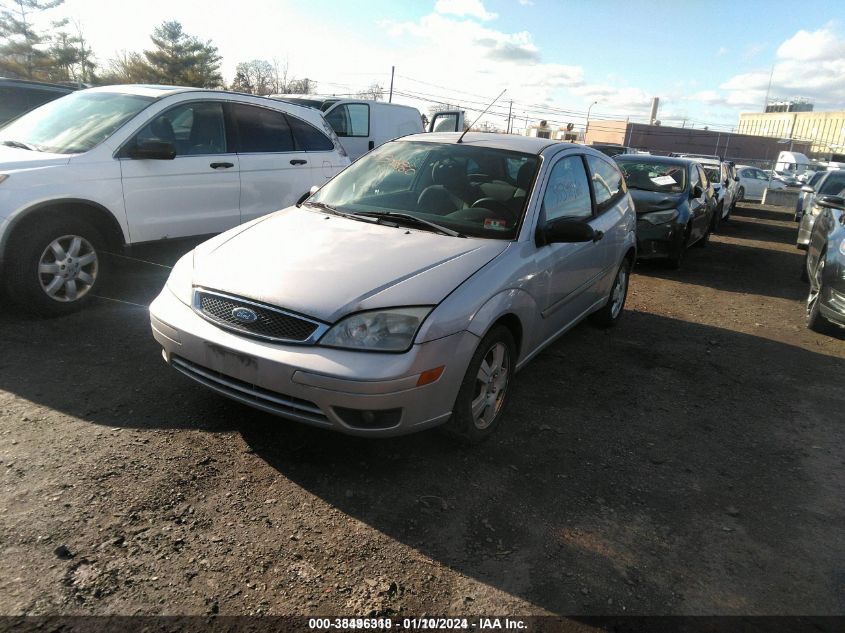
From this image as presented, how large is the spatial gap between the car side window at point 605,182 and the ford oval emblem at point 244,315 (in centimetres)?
328

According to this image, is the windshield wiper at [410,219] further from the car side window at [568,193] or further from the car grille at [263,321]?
the car grille at [263,321]

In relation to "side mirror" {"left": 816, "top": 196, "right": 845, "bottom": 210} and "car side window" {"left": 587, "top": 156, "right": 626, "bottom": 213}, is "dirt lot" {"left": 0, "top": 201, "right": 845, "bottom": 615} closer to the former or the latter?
"car side window" {"left": 587, "top": 156, "right": 626, "bottom": 213}

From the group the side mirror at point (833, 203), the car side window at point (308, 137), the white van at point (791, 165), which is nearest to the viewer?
the side mirror at point (833, 203)

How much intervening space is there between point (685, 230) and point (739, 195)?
52.4ft

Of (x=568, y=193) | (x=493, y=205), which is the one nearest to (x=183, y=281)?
(x=493, y=205)

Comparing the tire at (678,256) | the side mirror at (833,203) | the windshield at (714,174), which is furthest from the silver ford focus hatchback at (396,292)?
the windshield at (714,174)

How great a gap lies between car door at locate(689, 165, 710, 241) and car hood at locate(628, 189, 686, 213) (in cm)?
39

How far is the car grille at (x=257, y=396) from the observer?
2.84 meters

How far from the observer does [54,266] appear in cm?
466

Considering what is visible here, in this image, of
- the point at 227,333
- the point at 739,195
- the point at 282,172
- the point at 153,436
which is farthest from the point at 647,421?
the point at 739,195

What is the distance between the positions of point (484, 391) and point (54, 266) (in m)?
3.58

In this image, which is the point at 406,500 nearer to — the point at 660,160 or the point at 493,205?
the point at 493,205

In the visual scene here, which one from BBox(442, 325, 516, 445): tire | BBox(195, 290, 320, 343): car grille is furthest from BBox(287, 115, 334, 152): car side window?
BBox(442, 325, 516, 445): tire

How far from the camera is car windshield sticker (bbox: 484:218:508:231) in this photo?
3.69m
